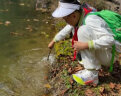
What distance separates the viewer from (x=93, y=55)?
2.33 m

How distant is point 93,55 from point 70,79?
0.48 metres

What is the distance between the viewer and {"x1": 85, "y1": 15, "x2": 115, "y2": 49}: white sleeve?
7.03 feet

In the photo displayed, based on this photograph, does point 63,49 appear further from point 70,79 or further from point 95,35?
point 95,35

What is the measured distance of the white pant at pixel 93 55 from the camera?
226 cm

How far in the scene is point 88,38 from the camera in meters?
2.27

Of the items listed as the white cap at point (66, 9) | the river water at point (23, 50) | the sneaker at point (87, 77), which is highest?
the white cap at point (66, 9)

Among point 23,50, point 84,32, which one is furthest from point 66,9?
point 23,50

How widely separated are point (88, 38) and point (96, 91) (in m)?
0.64

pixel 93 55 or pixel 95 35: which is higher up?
pixel 95 35

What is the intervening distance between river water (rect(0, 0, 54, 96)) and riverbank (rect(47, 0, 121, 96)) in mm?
262

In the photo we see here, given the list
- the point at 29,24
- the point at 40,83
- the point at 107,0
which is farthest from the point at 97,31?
the point at 107,0

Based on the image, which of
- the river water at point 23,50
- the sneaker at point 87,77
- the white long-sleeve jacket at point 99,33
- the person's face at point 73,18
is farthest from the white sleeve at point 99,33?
the river water at point 23,50

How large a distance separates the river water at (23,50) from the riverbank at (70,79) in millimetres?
262

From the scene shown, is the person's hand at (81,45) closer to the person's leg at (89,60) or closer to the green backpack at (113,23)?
the person's leg at (89,60)
